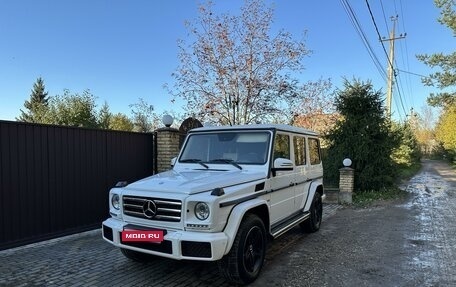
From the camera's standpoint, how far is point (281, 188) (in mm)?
5516

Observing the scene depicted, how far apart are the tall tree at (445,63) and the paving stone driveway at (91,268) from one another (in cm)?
1962

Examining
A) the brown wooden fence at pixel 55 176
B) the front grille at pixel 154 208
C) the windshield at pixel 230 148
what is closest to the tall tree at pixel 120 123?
the brown wooden fence at pixel 55 176

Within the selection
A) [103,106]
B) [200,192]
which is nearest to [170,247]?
[200,192]

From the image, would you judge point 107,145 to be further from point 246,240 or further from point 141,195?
point 246,240

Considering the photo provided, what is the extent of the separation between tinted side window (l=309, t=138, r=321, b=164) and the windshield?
2037 millimetres

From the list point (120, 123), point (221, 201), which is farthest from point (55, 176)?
point (120, 123)

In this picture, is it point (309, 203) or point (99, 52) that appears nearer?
point (309, 203)

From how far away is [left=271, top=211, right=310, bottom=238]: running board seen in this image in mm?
5216

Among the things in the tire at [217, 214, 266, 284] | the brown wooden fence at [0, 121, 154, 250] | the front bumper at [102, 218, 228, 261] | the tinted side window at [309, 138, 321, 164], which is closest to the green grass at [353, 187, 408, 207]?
the tinted side window at [309, 138, 321, 164]

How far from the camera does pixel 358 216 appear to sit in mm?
9469

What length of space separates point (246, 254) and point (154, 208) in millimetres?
1229

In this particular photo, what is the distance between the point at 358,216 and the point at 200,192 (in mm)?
6590

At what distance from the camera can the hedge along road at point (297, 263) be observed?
15.2 feet

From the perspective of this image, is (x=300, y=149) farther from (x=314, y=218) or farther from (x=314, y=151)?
(x=314, y=218)
